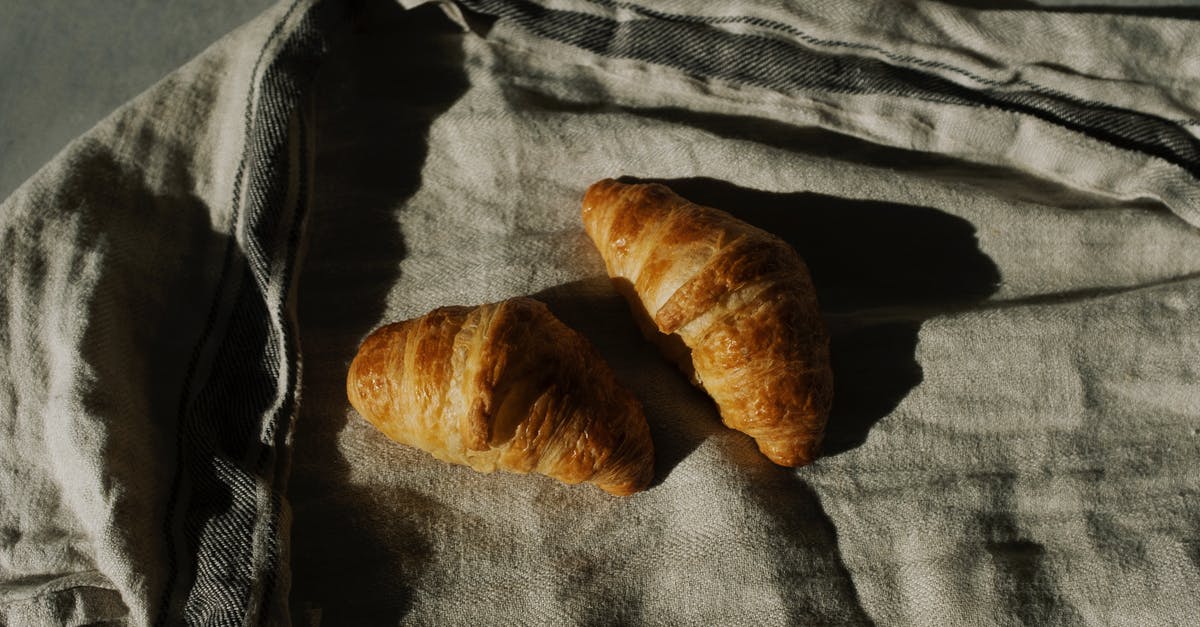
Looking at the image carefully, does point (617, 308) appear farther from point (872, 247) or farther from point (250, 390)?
point (250, 390)

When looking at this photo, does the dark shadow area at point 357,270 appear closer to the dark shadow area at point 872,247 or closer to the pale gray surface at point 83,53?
the pale gray surface at point 83,53

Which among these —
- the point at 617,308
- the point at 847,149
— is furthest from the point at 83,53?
the point at 847,149

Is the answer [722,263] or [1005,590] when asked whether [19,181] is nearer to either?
[722,263]

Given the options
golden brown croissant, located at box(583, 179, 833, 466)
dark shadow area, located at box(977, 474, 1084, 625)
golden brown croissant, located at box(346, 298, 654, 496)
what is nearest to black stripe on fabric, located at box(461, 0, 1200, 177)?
golden brown croissant, located at box(583, 179, 833, 466)

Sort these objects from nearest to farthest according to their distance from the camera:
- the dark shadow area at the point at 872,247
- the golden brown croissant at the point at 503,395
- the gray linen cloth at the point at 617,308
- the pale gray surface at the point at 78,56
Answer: the golden brown croissant at the point at 503,395, the gray linen cloth at the point at 617,308, the dark shadow area at the point at 872,247, the pale gray surface at the point at 78,56

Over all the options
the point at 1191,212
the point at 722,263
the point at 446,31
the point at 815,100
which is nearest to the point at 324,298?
the point at 446,31

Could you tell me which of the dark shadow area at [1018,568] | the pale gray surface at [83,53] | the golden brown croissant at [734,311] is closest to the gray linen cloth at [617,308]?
the dark shadow area at [1018,568]

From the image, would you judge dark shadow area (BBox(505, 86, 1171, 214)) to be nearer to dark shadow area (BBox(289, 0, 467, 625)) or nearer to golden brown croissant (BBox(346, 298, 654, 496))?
dark shadow area (BBox(289, 0, 467, 625))
